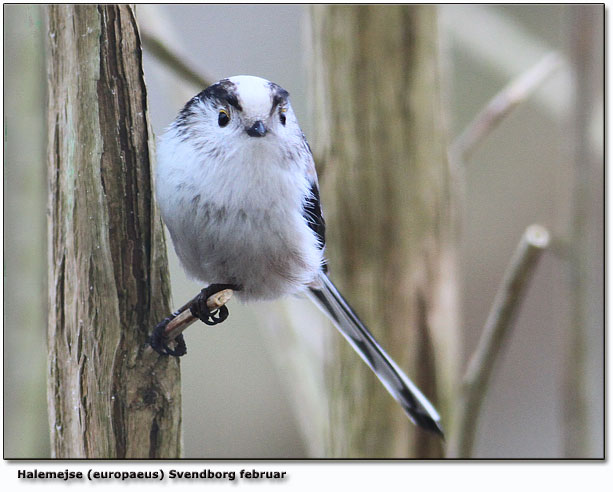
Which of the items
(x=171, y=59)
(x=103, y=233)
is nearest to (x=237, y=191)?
(x=103, y=233)

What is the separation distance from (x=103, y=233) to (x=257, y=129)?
11.3 inches

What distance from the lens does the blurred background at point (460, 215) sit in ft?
3.55

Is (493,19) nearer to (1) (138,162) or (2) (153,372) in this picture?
(1) (138,162)

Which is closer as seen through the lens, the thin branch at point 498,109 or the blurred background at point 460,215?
the blurred background at point 460,215

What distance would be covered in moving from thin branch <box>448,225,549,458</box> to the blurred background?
110 millimetres

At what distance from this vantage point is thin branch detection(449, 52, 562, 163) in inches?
48.1

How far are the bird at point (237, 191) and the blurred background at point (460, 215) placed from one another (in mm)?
89

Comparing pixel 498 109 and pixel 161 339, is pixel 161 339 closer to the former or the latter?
pixel 161 339

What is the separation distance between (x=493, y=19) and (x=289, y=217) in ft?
2.26

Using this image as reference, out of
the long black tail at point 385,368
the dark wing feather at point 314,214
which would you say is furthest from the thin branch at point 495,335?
the dark wing feather at point 314,214

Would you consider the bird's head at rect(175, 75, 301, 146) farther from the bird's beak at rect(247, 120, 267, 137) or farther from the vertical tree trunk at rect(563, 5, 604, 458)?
the vertical tree trunk at rect(563, 5, 604, 458)

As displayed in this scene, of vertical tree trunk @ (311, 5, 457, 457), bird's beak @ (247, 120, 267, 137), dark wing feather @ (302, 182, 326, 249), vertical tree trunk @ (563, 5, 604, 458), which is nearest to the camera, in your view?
bird's beak @ (247, 120, 267, 137)

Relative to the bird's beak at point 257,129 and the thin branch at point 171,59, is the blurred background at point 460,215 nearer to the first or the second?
the thin branch at point 171,59

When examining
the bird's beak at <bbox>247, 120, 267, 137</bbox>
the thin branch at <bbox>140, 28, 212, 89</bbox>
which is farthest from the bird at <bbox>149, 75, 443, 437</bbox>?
the thin branch at <bbox>140, 28, 212, 89</bbox>
